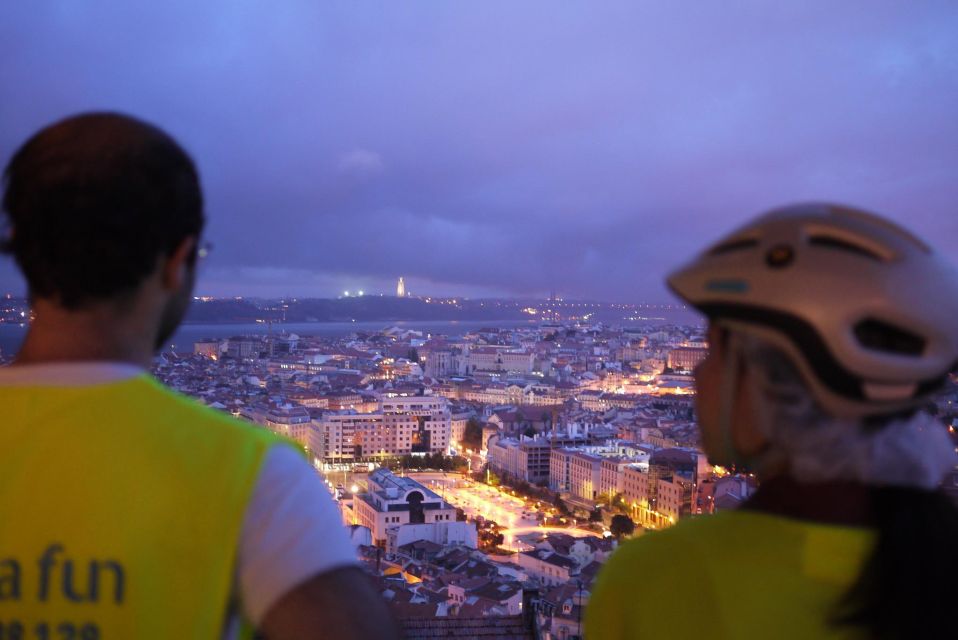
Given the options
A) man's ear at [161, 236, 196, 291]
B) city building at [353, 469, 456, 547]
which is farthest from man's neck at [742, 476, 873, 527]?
city building at [353, 469, 456, 547]

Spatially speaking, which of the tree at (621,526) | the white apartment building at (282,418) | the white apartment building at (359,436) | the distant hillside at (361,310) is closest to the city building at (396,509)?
the tree at (621,526)

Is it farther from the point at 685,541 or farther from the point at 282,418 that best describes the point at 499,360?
the point at 685,541

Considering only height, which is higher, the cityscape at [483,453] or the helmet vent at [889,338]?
the helmet vent at [889,338]

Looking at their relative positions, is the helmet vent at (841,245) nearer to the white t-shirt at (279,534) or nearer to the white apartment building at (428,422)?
the white t-shirt at (279,534)

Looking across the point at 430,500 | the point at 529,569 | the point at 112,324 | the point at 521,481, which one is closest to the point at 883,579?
the point at 112,324

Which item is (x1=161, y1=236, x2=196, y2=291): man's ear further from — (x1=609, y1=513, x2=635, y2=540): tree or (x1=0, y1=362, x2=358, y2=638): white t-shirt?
(x1=609, y1=513, x2=635, y2=540): tree

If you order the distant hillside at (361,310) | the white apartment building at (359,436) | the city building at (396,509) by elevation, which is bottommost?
the white apartment building at (359,436)
